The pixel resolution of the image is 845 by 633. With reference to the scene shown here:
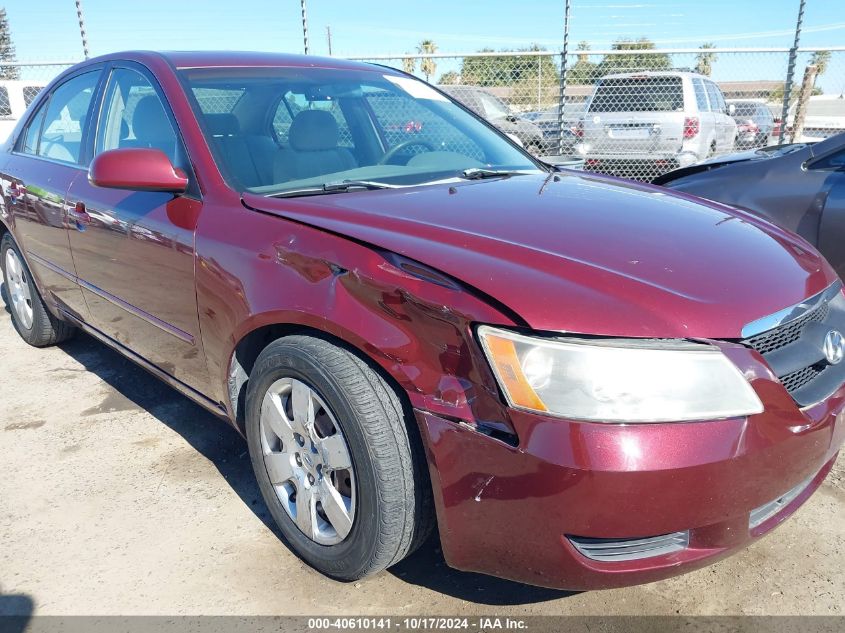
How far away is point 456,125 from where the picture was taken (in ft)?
10.5

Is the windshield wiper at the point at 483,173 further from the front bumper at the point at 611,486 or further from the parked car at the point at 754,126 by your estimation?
the parked car at the point at 754,126

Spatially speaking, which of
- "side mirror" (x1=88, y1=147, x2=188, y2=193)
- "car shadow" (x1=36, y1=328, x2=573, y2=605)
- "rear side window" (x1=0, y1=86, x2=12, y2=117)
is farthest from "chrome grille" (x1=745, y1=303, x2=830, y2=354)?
"rear side window" (x1=0, y1=86, x2=12, y2=117)

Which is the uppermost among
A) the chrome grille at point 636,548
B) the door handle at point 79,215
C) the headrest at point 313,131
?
the headrest at point 313,131

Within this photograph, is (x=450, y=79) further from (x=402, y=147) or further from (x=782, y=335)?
(x=782, y=335)

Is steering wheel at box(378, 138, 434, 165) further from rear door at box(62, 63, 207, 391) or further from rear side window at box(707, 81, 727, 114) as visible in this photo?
rear side window at box(707, 81, 727, 114)

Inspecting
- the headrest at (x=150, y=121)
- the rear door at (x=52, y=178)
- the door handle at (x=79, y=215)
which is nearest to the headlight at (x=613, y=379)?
the headrest at (x=150, y=121)

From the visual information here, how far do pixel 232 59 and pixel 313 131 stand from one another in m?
0.54

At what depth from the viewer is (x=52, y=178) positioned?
133 inches

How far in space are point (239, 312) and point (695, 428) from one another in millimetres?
1362

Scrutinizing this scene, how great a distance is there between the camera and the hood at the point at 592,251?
5.32 ft

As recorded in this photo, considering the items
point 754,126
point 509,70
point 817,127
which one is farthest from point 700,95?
point 817,127

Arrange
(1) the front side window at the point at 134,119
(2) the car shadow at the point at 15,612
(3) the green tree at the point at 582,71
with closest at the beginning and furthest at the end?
(2) the car shadow at the point at 15,612, (1) the front side window at the point at 134,119, (3) the green tree at the point at 582,71

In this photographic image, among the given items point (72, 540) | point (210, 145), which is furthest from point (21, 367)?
point (210, 145)

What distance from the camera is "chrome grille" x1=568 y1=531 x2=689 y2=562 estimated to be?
164cm
